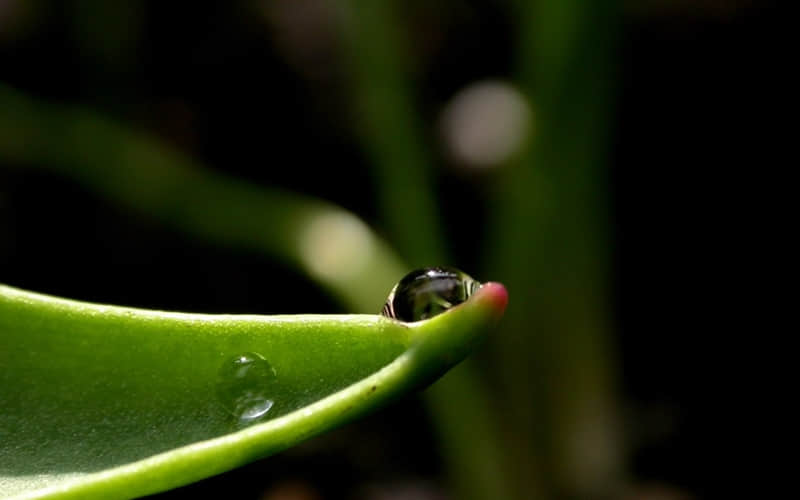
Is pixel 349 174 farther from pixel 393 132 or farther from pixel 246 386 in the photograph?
pixel 246 386

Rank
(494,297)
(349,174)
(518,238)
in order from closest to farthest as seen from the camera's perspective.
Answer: (494,297)
(518,238)
(349,174)

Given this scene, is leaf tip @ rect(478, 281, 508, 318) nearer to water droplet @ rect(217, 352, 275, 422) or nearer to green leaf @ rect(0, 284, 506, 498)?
green leaf @ rect(0, 284, 506, 498)

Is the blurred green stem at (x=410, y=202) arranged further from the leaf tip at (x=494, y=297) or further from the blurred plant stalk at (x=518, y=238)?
the leaf tip at (x=494, y=297)

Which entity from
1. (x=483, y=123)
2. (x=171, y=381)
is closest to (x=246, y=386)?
(x=171, y=381)

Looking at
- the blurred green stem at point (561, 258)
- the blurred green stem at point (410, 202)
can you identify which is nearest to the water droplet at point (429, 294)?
the blurred green stem at point (410, 202)

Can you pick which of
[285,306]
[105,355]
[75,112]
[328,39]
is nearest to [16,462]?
[105,355]

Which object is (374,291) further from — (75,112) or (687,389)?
(75,112)

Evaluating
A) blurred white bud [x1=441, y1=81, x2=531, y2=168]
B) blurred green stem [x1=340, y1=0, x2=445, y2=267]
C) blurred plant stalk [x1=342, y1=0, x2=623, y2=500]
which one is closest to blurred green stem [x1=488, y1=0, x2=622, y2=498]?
blurred plant stalk [x1=342, y1=0, x2=623, y2=500]
